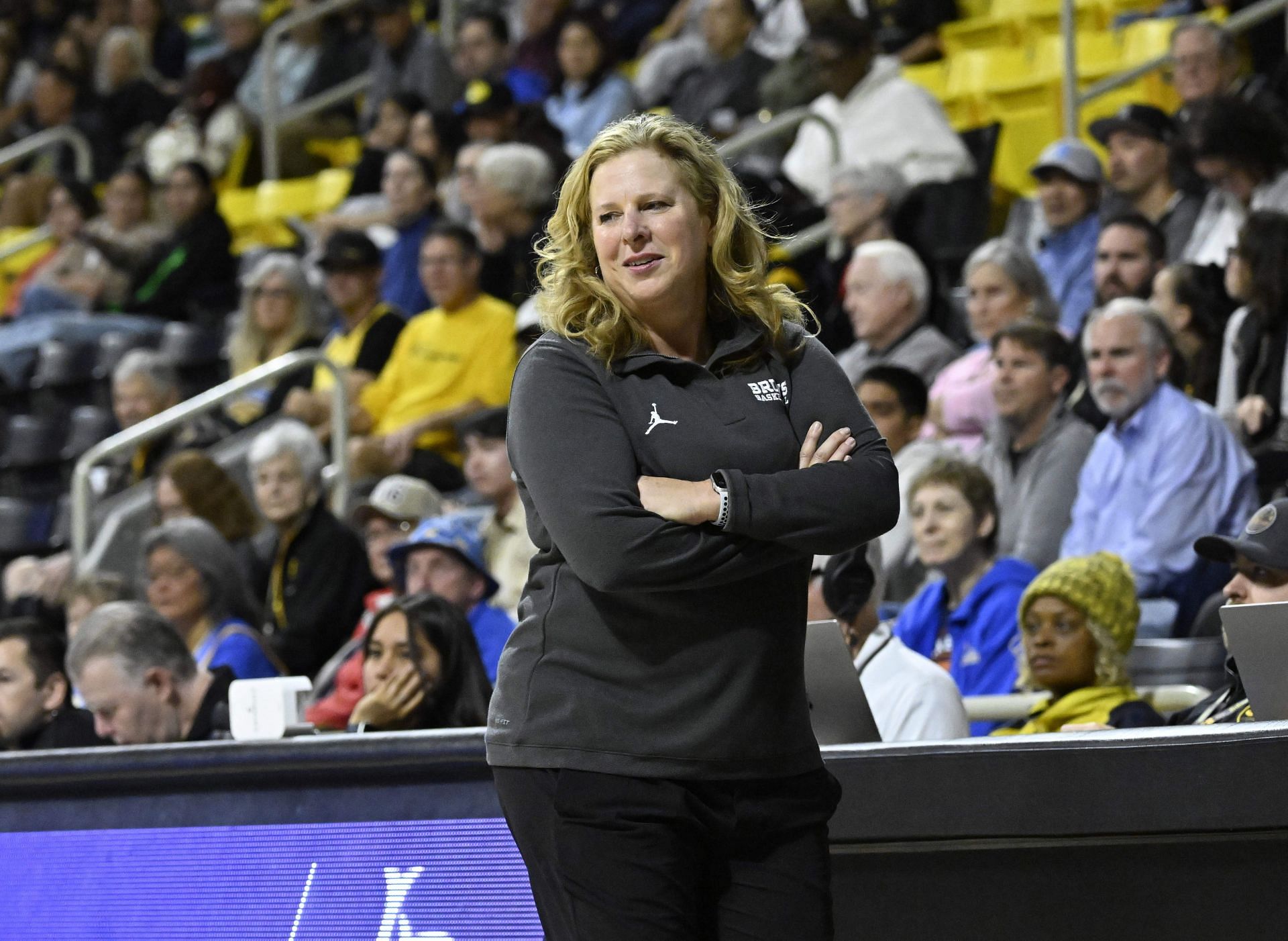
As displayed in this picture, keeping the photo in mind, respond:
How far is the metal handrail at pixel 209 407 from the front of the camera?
23.6ft

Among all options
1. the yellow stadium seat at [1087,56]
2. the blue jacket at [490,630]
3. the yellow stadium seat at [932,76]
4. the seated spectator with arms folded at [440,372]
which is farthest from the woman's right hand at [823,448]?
the yellow stadium seat at [932,76]

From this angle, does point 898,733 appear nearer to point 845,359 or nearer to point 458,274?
point 845,359

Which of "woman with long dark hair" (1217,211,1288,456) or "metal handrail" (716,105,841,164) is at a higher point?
"metal handrail" (716,105,841,164)

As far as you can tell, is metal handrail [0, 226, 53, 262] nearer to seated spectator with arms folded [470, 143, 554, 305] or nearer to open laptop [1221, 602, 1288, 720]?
seated spectator with arms folded [470, 143, 554, 305]

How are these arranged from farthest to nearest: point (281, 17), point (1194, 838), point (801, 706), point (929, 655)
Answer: point (281, 17)
point (929, 655)
point (1194, 838)
point (801, 706)

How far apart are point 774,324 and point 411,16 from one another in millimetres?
9404

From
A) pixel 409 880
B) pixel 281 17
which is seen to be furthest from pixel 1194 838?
pixel 281 17

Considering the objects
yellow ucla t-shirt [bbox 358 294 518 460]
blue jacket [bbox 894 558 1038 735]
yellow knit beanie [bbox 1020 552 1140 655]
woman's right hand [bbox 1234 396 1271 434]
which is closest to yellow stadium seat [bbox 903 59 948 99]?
yellow ucla t-shirt [bbox 358 294 518 460]

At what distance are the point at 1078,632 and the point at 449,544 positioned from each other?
196 centimetres

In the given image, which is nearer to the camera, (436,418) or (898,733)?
(898,733)

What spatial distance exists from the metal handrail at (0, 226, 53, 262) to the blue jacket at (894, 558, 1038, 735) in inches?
290

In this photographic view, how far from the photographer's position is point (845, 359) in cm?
679

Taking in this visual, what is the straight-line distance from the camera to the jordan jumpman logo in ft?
7.06

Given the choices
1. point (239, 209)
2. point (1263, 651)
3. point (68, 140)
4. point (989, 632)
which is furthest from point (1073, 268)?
point (68, 140)
